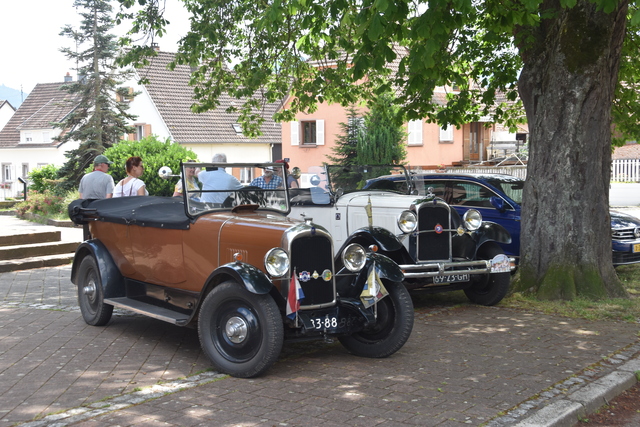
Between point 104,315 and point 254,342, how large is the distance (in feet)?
8.99

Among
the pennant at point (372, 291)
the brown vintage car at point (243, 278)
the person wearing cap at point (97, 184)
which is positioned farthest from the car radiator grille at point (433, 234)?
the person wearing cap at point (97, 184)

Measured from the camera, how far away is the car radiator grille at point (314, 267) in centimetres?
623

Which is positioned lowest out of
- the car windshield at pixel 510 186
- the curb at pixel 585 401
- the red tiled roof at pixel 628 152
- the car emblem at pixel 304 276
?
the curb at pixel 585 401

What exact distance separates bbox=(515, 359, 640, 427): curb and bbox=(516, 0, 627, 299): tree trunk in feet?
10.3

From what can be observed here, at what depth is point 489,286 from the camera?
31.0ft

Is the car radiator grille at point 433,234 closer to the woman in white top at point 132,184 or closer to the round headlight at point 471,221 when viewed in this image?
Result: the round headlight at point 471,221

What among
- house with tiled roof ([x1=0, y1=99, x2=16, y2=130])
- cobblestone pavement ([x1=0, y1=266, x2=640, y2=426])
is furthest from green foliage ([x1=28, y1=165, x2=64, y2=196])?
house with tiled roof ([x1=0, y1=99, x2=16, y2=130])

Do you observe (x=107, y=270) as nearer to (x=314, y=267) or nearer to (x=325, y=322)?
(x=314, y=267)

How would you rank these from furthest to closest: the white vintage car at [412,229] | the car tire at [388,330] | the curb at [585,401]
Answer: the white vintage car at [412,229] → the car tire at [388,330] → the curb at [585,401]

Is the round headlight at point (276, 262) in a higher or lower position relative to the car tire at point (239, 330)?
higher

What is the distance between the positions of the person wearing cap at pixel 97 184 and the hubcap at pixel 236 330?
186 inches

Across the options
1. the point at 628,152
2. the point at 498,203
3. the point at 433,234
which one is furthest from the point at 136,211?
the point at 628,152

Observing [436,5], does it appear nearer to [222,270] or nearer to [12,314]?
[222,270]

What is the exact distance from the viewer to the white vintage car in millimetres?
8797
